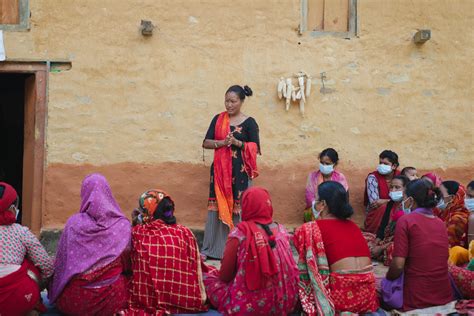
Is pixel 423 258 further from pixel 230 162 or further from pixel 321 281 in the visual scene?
pixel 230 162

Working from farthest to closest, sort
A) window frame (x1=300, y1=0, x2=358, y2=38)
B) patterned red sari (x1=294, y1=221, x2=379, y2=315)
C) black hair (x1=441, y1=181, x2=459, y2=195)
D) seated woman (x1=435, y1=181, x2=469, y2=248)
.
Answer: window frame (x1=300, y1=0, x2=358, y2=38) → black hair (x1=441, y1=181, x2=459, y2=195) → seated woman (x1=435, y1=181, x2=469, y2=248) → patterned red sari (x1=294, y1=221, x2=379, y2=315)

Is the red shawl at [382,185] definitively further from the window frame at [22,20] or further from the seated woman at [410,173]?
the window frame at [22,20]

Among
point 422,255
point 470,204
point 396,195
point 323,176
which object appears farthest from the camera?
point 323,176

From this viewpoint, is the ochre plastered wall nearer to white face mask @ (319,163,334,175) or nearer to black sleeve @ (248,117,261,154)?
white face mask @ (319,163,334,175)

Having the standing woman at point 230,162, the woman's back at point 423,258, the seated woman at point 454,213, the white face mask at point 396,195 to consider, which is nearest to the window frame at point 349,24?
the standing woman at point 230,162

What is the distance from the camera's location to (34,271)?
465 cm

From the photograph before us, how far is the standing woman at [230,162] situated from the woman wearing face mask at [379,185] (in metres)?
1.67

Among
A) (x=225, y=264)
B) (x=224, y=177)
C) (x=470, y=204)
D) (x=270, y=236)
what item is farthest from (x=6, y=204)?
(x=470, y=204)

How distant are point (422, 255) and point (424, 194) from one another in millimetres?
476

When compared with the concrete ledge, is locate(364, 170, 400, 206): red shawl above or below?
above

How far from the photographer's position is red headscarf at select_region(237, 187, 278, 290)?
14.9 feet

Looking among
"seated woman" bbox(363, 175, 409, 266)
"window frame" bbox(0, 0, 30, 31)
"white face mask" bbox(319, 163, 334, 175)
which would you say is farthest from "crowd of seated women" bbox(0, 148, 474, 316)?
"window frame" bbox(0, 0, 30, 31)

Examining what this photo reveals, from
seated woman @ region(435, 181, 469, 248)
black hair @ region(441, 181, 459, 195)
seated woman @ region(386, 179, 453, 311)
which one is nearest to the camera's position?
seated woman @ region(386, 179, 453, 311)

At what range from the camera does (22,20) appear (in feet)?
24.2
